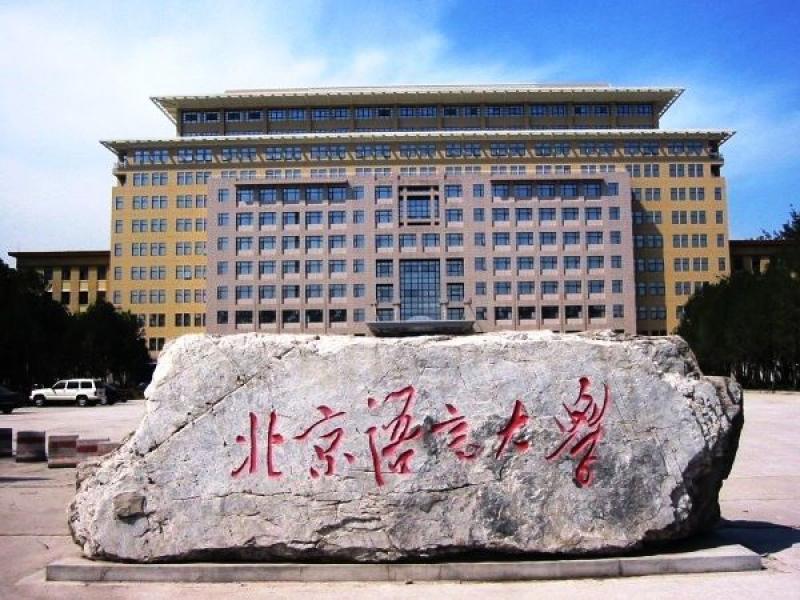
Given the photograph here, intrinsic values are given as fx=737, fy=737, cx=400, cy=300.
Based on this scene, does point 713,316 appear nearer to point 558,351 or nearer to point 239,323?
point 239,323

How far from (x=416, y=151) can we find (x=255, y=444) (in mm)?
85222

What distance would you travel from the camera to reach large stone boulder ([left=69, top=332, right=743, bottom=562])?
19.4 feet

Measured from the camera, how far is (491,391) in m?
6.23

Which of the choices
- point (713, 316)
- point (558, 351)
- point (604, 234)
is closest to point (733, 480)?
point (558, 351)

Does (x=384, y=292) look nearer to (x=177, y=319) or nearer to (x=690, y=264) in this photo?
(x=177, y=319)

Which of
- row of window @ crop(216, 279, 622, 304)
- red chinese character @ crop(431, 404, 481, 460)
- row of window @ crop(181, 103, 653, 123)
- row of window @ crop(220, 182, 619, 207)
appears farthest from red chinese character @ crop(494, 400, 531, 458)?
row of window @ crop(181, 103, 653, 123)

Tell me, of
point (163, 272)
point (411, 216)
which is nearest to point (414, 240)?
point (411, 216)

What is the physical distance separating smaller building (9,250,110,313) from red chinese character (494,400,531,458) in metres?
95.9

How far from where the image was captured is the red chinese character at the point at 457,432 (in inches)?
238

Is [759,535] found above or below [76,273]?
below

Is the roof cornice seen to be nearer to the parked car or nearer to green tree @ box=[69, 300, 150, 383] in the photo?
green tree @ box=[69, 300, 150, 383]

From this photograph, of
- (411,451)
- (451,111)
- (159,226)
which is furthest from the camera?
(451,111)

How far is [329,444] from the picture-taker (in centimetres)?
614

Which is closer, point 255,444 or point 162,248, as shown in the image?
point 255,444
